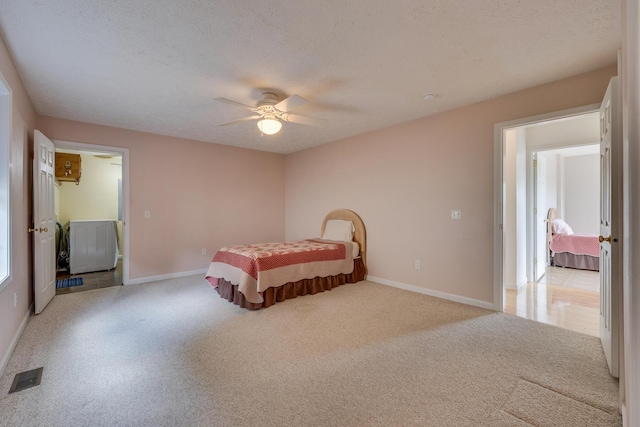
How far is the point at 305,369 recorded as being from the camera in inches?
80.4

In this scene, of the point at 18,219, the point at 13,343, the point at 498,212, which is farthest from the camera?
the point at 498,212

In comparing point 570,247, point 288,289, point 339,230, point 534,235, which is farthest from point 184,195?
point 570,247

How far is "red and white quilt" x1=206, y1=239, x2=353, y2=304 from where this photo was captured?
3275 mm

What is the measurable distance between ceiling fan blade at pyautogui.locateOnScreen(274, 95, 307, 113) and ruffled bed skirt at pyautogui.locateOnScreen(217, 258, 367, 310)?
2064 millimetres

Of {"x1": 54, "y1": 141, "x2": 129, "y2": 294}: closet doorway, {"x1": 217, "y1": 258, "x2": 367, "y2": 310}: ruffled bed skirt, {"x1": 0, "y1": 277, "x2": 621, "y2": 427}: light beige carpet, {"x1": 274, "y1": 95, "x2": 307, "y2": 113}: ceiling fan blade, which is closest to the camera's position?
{"x1": 0, "y1": 277, "x2": 621, "y2": 427}: light beige carpet

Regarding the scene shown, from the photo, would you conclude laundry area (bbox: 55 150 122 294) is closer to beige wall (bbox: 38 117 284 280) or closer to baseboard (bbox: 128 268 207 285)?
baseboard (bbox: 128 268 207 285)

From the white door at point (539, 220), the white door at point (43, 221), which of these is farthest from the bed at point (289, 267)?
the white door at point (539, 220)

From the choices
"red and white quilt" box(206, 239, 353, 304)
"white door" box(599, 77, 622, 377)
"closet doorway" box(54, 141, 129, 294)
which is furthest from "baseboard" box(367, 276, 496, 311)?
"closet doorway" box(54, 141, 129, 294)

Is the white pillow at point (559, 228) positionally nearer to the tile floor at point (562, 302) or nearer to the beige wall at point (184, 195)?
the tile floor at point (562, 302)

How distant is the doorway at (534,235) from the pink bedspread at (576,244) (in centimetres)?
38

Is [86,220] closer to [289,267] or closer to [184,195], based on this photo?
[184,195]

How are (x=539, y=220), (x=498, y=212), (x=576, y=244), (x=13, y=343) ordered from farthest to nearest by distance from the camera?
(x=576, y=244) < (x=539, y=220) < (x=498, y=212) < (x=13, y=343)

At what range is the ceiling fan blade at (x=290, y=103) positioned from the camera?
2.59 meters

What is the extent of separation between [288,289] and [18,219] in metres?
2.72
